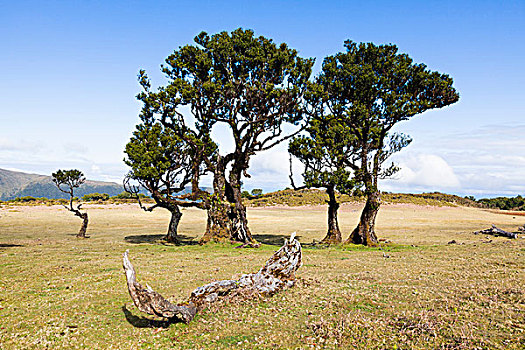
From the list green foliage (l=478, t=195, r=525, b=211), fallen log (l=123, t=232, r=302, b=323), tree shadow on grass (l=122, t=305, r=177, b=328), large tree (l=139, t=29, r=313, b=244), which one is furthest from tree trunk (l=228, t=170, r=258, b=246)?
green foliage (l=478, t=195, r=525, b=211)

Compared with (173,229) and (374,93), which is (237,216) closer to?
(173,229)

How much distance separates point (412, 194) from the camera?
14838 centimetres

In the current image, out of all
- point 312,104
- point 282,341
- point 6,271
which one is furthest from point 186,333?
point 312,104

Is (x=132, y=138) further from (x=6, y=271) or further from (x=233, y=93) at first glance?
(x=6, y=271)

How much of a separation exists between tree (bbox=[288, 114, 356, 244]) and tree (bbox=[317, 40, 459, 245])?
1.37 metres

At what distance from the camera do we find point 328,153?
1447 inches

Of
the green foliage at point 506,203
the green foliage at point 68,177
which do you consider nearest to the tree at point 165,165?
the green foliage at point 68,177

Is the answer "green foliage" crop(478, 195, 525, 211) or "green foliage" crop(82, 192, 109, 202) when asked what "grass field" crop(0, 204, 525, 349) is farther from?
"green foliage" crop(82, 192, 109, 202)

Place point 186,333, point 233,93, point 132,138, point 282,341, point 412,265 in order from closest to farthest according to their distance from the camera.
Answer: point 282,341 → point 186,333 → point 412,265 → point 233,93 → point 132,138

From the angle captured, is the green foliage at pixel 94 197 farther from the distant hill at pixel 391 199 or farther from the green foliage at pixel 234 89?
the green foliage at pixel 234 89

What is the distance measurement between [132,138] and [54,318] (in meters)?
29.0

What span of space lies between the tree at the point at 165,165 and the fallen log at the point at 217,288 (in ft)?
77.2

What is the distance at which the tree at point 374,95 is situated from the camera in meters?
35.8

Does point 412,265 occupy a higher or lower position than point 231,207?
lower
